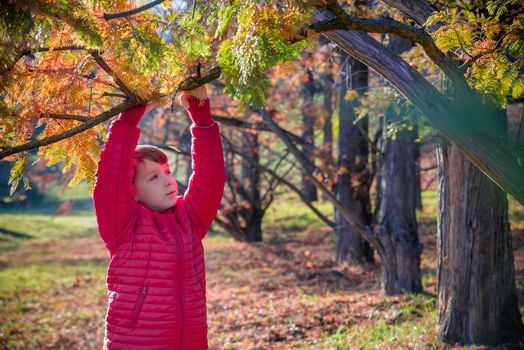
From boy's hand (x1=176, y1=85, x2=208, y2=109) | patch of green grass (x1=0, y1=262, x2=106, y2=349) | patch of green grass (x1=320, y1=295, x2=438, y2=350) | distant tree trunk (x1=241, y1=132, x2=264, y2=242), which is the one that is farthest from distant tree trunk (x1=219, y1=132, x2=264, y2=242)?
boy's hand (x1=176, y1=85, x2=208, y2=109)

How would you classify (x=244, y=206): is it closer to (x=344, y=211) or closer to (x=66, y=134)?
(x=344, y=211)

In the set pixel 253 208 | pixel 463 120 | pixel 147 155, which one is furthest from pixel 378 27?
pixel 253 208

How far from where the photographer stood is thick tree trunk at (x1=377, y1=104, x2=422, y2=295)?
7.02 m

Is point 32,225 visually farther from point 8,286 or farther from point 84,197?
point 8,286

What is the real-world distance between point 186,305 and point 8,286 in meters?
9.45

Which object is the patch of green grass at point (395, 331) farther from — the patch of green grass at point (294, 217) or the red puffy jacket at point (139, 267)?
the patch of green grass at point (294, 217)

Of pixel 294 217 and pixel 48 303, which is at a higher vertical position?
pixel 294 217

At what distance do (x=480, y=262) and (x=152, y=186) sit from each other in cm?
273

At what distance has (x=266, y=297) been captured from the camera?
8.52 meters

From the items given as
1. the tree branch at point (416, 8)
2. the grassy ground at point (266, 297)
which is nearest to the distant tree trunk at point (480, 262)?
the grassy ground at point (266, 297)

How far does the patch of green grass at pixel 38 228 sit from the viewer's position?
1936 centimetres

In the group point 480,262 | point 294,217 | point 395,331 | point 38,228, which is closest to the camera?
point 480,262

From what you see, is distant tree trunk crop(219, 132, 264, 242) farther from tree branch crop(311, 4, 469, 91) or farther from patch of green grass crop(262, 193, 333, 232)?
tree branch crop(311, 4, 469, 91)

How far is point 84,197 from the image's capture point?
3122 cm
